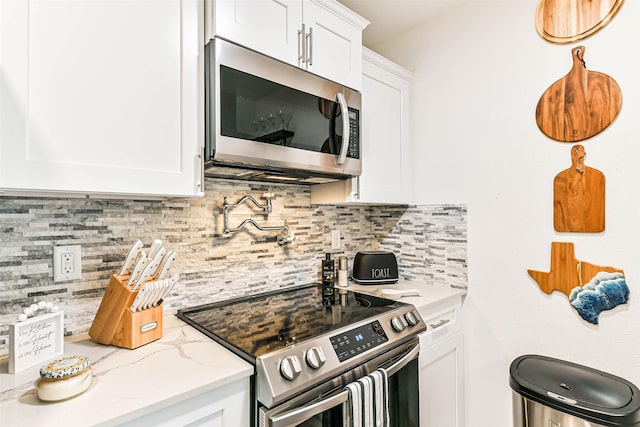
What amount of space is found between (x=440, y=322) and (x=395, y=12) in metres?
1.81

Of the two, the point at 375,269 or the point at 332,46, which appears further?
the point at 375,269

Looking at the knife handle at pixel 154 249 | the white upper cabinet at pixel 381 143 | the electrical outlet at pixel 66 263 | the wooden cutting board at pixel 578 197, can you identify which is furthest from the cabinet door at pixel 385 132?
the electrical outlet at pixel 66 263

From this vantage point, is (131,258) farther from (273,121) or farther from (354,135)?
(354,135)

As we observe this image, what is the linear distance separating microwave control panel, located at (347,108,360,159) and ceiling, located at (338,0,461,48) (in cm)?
74

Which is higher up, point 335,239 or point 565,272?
point 335,239

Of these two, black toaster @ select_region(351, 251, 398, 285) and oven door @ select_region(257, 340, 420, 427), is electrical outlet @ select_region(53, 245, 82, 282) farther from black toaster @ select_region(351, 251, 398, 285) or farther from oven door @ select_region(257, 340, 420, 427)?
black toaster @ select_region(351, 251, 398, 285)

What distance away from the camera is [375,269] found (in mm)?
1976

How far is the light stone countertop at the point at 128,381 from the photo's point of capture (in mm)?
723

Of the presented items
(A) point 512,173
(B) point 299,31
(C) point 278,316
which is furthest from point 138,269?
(A) point 512,173

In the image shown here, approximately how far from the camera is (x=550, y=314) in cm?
157

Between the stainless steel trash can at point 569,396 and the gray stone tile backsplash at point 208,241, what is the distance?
0.57m

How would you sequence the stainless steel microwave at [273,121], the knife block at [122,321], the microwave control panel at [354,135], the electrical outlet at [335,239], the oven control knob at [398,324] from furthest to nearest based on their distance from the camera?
the electrical outlet at [335,239], the microwave control panel at [354,135], the oven control knob at [398,324], the stainless steel microwave at [273,121], the knife block at [122,321]

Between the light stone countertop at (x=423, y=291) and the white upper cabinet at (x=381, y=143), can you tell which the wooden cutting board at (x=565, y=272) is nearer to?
the light stone countertop at (x=423, y=291)

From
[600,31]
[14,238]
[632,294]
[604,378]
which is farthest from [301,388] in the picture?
[600,31]
